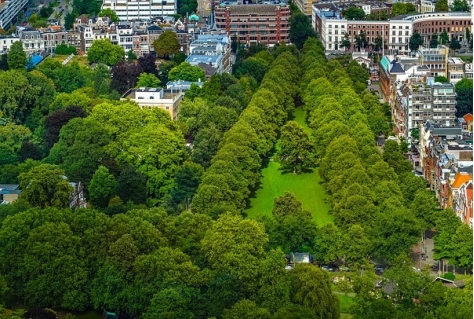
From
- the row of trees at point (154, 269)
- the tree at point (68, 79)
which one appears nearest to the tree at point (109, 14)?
the tree at point (68, 79)

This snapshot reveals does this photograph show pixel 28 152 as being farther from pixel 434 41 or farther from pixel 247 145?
pixel 434 41

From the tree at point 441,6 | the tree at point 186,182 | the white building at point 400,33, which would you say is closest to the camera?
the tree at point 186,182

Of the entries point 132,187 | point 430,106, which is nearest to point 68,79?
point 430,106

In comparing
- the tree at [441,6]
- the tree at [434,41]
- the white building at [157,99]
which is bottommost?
the tree at [434,41]

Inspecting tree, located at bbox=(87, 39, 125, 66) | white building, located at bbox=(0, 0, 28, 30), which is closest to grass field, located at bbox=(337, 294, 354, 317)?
tree, located at bbox=(87, 39, 125, 66)

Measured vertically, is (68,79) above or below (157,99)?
below

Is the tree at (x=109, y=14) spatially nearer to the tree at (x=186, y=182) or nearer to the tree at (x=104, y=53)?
the tree at (x=104, y=53)

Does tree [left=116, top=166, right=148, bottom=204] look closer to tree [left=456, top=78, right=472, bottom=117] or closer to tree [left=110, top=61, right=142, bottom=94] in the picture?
tree [left=456, top=78, right=472, bottom=117]
